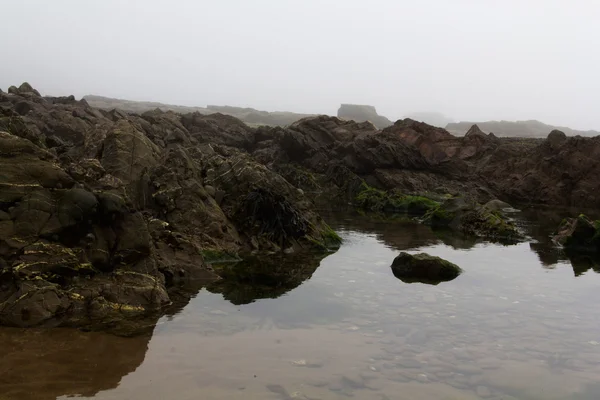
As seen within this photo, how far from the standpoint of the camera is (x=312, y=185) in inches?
1791

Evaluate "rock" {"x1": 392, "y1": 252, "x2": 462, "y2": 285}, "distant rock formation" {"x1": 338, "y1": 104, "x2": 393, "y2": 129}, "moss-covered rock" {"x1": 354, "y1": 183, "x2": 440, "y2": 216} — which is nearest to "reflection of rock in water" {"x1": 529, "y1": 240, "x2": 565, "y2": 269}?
"rock" {"x1": 392, "y1": 252, "x2": 462, "y2": 285}

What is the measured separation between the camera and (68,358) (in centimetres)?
732

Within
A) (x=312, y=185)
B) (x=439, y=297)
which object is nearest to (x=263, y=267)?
(x=439, y=297)

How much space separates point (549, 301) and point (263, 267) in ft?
25.5

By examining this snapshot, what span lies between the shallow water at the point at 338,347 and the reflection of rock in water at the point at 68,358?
3 centimetres

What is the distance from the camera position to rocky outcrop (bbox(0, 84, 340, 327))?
30.9 feet

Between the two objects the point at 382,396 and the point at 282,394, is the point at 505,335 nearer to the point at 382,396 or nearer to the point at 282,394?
the point at 382,396

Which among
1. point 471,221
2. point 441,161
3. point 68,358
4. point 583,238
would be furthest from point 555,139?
point 68,358

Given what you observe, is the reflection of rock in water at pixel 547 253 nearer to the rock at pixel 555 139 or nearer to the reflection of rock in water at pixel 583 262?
the reflection of rock in water at pixel 583 262

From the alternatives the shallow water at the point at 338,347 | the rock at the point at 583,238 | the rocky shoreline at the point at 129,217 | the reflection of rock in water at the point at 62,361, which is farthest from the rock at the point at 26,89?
the rock at the point at 583,238

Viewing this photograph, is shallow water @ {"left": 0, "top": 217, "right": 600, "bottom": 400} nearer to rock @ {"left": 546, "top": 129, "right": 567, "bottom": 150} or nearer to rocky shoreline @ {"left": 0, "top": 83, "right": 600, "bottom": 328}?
rocky shoreline @ {"left": 0, "top": 83, "right": 600, "bottom": 328}

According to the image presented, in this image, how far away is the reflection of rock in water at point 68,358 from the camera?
6324 millimetres

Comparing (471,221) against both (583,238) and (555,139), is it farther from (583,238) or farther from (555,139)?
(555,139)

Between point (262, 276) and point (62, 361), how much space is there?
23.0ft
